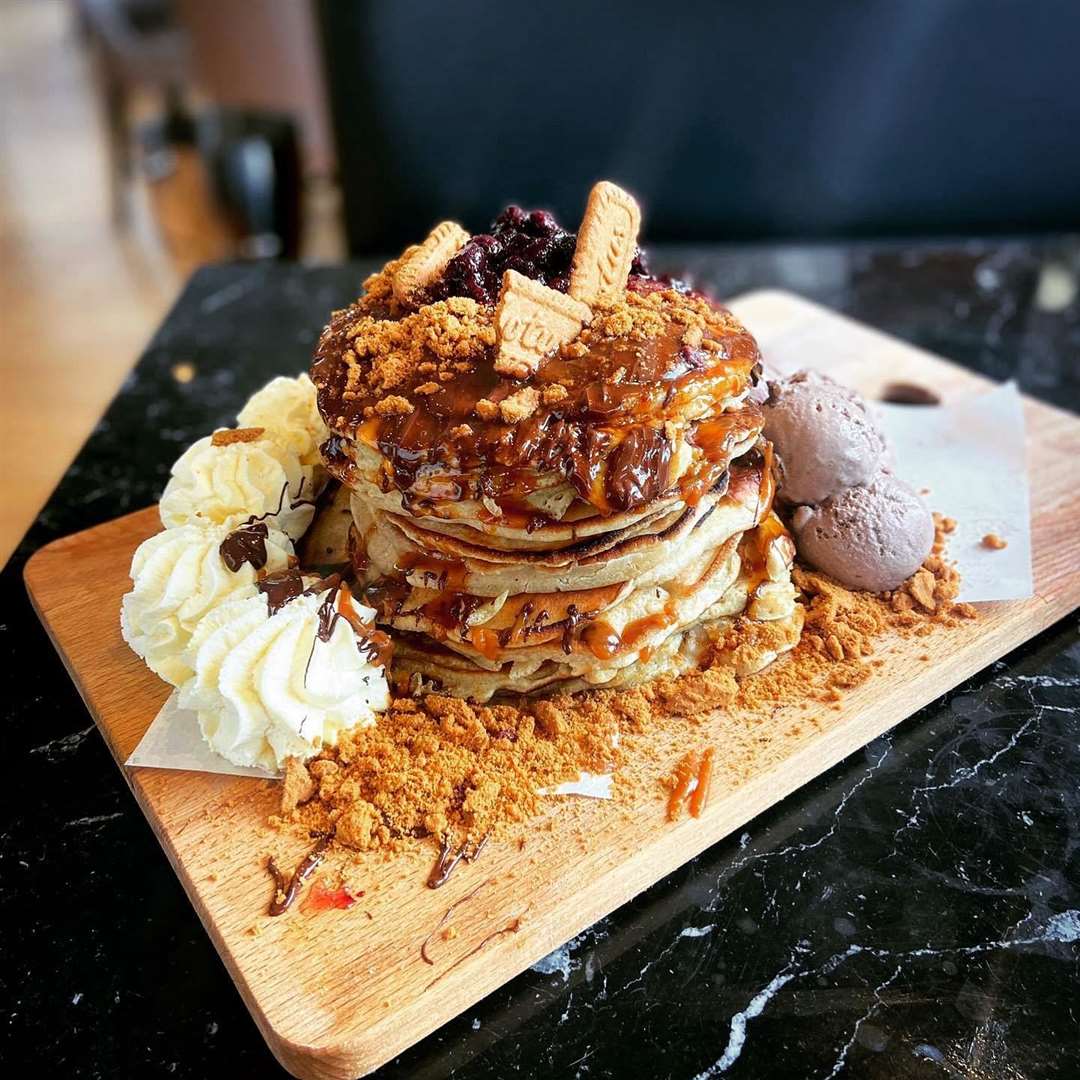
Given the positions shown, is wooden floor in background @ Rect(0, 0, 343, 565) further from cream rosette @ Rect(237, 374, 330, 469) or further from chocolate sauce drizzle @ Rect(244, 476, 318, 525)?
chocolate sauce drizzle @ Rect(244, 476, 318, 525)

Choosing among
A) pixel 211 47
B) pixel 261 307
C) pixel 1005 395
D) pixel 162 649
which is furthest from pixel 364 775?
pixel 211 47

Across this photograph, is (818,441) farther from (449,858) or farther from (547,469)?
(449,858)

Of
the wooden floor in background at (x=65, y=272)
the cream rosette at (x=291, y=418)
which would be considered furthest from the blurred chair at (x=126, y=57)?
the cream rosette at (x=291, y=418)

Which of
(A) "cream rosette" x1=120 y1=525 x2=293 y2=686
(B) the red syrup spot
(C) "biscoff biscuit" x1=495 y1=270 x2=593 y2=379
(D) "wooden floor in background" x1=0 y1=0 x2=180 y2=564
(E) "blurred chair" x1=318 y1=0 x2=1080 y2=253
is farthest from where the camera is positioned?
(D) "wooden floor in background" x1=0 y1=0 x2=180 y2=564

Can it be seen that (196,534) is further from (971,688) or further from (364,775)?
(971,688)

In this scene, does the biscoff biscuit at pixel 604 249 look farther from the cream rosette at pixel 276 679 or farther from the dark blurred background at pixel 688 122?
the dark blurred background at pixel 688 122

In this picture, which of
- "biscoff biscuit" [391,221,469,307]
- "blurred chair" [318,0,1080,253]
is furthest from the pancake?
"blurred chair" [318,0,1080,253]

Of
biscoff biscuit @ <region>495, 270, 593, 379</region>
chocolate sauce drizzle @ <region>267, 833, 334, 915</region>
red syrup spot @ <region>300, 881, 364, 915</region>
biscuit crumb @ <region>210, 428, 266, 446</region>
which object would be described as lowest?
red syrup spot @ <region>300, 881, 364, 915</region>
